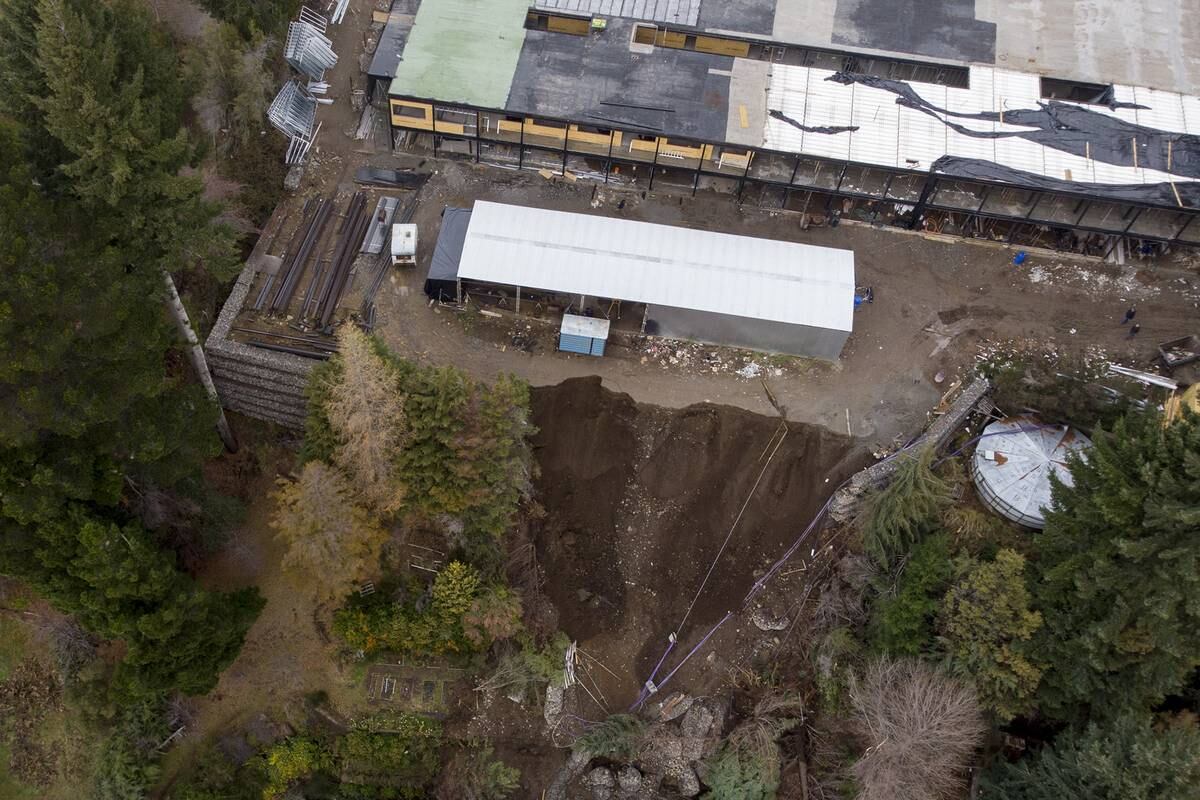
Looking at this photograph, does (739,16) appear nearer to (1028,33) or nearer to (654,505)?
(1028,33)

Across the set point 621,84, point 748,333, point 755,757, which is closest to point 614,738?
point 755,757

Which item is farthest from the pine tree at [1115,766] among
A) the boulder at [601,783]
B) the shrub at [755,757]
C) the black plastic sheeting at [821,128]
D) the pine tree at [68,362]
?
the pine tree at [68,362]

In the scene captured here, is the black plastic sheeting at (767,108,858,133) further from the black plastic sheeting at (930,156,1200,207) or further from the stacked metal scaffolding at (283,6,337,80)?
the stacked metal scaffolding at (283,6,337,80)

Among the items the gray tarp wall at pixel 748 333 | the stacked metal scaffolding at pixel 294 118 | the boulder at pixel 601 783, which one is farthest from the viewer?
the stacked metal scaffolding at pixel 294 118

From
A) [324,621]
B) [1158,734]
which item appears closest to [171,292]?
[324,621]

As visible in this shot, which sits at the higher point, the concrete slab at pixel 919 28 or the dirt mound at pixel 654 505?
the concrete slab at pixel 919 28

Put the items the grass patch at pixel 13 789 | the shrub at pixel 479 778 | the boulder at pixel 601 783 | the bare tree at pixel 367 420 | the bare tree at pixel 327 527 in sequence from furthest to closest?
the grass patch at pixel 13 789 < the boulder at pixel 601 783 < the shrub at pixel 479 778 < the bare tree at pixel 327 527 < the bare tree at pixel 367 420

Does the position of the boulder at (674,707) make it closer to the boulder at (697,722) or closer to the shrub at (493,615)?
the boulder at (697,722)

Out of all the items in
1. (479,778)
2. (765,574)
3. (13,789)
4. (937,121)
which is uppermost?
(937,121)
